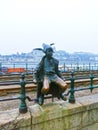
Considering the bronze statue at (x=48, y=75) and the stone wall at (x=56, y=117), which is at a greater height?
the bronze statue at (x=48, y=75)

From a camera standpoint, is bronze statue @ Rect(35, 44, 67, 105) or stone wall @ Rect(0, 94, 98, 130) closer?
stone wall @ Rect(0, 94, 98, 130)

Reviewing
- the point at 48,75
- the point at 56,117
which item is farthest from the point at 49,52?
the point at 56,117

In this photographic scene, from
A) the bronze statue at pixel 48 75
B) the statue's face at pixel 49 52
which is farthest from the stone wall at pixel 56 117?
the statue's face at pixel 49 52

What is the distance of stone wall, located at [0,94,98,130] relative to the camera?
5164mm

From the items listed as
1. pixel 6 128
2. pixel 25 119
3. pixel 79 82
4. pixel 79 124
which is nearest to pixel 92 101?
pixel 79 124

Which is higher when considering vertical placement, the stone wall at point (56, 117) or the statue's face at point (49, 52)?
the statue's face at point (49, 52)

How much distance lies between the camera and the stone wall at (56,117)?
16.9 feet

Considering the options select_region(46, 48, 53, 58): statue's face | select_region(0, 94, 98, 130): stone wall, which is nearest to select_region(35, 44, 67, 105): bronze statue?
select_region(46, 48, 53, 58): statue's face

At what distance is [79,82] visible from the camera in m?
Result: 11.2

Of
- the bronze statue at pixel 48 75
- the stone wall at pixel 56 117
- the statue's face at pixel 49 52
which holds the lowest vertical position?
the stone wall at pixel 56 117

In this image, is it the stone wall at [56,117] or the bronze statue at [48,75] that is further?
the bronze statue at [48,75]

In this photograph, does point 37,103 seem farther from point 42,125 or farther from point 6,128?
point 6,128

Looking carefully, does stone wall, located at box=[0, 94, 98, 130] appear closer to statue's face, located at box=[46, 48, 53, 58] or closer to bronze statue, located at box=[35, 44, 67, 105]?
bronze statue, located at box=[35, 44, 67, 105]

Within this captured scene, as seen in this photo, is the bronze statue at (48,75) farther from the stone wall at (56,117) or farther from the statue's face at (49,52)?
the stone wall at (56,117)
